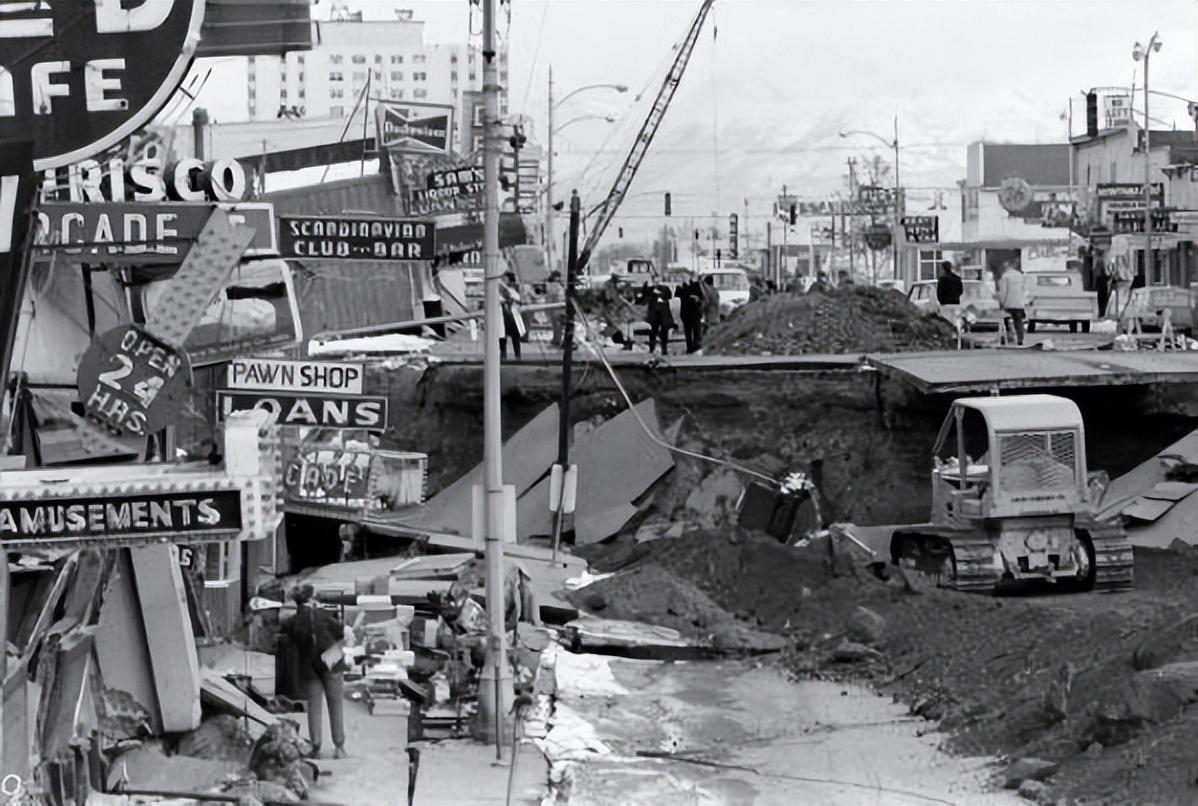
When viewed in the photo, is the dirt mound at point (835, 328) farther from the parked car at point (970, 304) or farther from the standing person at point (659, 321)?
the parked car at point (970, 304)

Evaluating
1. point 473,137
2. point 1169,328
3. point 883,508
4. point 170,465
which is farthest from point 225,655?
point 473,137

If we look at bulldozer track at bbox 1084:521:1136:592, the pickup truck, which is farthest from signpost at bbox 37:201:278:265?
the pickup truck

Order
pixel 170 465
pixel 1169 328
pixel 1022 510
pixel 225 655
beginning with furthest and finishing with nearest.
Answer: pixel 1169 328 < pixel 1022 510 < pixel 225 655 < pixel 170 465

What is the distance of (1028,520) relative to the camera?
2683cm

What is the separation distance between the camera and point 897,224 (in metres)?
93.6

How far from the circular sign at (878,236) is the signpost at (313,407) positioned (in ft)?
289

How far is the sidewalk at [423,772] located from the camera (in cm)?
1669

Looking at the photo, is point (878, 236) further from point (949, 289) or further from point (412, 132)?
point (412, 132)

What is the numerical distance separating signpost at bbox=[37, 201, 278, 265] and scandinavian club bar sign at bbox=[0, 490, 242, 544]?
117 inches

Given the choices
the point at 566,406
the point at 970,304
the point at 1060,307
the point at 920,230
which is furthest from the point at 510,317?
the point at 920,230

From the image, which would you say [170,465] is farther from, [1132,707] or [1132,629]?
[1132,629]

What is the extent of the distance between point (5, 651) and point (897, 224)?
8260 cm

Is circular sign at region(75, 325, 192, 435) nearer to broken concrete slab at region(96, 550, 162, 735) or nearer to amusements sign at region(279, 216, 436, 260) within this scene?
broken concrete slab at region(96, 550, 162, 735)

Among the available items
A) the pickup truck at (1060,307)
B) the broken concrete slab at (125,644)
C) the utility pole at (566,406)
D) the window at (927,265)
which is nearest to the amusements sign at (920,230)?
the pickup truck at (1060,307)
